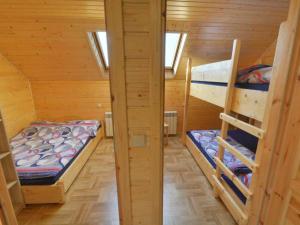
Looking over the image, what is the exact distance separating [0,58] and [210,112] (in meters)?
4.43

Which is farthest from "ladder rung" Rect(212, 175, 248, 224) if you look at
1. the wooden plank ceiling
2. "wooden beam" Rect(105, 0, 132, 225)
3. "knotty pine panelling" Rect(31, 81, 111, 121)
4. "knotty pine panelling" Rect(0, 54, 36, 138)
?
"knotty pine panelling" Rect(0, 54, 36, 138)

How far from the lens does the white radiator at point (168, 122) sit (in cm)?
366

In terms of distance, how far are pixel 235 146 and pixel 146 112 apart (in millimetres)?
2009

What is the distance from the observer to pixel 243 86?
63.2 inches

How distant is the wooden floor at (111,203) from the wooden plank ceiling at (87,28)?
6.92 ft

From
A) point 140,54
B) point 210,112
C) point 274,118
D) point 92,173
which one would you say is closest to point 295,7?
point 274,118

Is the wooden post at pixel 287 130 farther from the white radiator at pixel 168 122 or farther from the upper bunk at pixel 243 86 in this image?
the white radiator at pixel 168 122

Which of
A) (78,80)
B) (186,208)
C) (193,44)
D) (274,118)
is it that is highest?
(193,44)

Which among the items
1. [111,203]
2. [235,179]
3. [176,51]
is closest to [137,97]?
[235,179]

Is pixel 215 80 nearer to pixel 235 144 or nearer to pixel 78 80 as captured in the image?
pixel 235 144

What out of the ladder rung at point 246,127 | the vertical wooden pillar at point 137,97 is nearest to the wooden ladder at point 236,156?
the ladder rung at point 246,127

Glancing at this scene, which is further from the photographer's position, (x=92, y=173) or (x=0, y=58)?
(x=0, y=58)

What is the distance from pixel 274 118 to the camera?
3.45 feet

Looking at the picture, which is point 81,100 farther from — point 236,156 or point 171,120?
point 236,156
